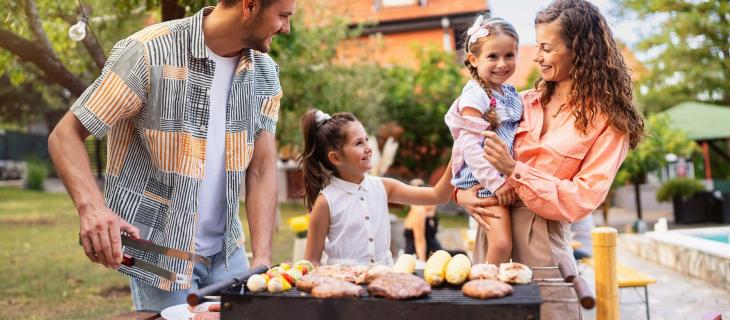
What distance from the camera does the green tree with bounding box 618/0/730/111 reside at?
22781 mm

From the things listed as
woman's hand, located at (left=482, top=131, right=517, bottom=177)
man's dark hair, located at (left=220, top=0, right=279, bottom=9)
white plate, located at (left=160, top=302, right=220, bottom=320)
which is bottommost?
white plate, located at (left=160, top=302, right=220, bottom=320)

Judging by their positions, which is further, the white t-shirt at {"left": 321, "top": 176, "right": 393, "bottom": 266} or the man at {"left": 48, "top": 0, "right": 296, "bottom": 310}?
the white t-shirt at {"left": 321, "top": 176, "right": 393, "bottom": 266}

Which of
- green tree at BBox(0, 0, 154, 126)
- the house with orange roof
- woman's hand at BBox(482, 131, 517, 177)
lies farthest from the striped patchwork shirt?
the house with orange roof

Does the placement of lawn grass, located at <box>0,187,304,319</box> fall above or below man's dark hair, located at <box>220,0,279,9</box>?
below

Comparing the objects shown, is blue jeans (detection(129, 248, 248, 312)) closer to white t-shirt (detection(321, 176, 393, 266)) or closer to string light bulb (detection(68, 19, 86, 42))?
white t-shirt (detection(321, 176, 393, 266))

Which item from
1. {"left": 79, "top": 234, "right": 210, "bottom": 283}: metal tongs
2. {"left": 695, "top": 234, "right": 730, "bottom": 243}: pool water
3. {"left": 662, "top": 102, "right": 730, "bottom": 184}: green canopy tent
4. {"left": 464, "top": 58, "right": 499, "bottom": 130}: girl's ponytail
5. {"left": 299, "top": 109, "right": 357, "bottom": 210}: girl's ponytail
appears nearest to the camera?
{"left": 79, "top": 234, "right": 210, "bottom": 283}: metal tongs

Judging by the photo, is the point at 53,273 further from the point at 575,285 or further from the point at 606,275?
the point at 575,285

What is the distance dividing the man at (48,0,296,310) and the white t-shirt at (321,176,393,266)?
0.86m

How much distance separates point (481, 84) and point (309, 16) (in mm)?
15698

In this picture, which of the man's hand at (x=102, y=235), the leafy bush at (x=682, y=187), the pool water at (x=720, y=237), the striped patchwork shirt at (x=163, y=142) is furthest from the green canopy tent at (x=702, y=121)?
the man's hand at (x=102, y=235)

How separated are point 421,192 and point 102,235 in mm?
1833

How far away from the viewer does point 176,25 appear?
2436 mm

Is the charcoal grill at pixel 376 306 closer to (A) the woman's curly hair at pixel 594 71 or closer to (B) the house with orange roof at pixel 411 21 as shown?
(A) the woman's curly hair at pixel 594 71

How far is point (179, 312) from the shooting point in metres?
2.22
